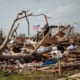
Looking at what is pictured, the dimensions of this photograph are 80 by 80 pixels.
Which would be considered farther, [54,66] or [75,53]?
[75,53]

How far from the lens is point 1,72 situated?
15.6m

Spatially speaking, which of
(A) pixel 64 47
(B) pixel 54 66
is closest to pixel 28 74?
(B) pixel 54 66

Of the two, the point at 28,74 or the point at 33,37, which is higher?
the point at 33,37

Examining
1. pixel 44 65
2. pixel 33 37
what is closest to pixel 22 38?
pixel 33 37

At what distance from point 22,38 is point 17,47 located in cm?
180

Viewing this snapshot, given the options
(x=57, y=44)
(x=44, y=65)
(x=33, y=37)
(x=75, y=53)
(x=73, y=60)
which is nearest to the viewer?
(x=44, y=65)

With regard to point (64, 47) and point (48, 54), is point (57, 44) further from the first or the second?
point (48, 54)

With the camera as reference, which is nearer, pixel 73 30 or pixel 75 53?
pixel 75 53

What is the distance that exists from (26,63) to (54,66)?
7.31 feet

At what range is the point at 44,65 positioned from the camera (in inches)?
642

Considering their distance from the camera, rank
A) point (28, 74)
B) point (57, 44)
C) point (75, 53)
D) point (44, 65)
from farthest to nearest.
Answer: point (57, 44)
point (75, 53)
point (44, 65)
point (28, 74)

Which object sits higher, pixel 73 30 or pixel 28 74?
pixel 73 30

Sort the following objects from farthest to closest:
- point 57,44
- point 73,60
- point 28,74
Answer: point 57,44 → point 73,60 → point 28,74

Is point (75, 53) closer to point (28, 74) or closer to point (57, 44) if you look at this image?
point (57, 44)
